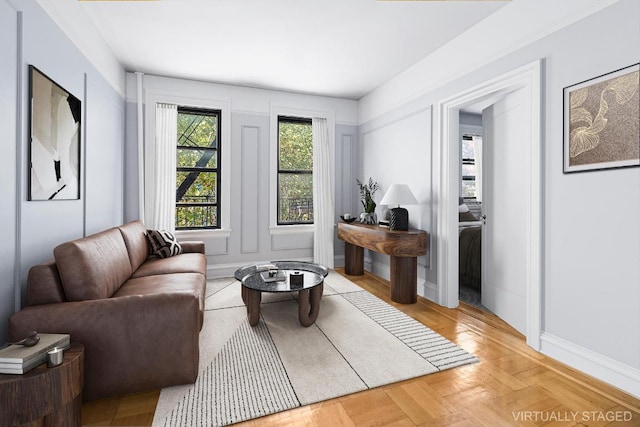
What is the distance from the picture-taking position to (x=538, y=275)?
2.26 meters

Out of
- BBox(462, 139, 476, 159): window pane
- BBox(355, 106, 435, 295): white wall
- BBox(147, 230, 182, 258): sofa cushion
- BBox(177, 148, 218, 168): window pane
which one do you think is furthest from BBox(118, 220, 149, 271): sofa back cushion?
BBox(462, 139, 476, 159): window pane

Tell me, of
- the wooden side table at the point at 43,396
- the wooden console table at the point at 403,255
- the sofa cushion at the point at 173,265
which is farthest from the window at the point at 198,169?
the wooden side table at the point at 43,396

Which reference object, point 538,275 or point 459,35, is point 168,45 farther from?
point 538,275

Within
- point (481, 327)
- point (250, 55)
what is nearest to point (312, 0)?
point (250, 55)

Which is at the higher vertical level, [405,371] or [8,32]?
[8,32]

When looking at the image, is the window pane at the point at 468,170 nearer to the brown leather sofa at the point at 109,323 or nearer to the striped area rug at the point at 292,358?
the striped area rug at the point at 292,358

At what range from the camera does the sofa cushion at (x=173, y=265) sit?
108 inches

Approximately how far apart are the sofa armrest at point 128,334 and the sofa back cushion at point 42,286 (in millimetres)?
73

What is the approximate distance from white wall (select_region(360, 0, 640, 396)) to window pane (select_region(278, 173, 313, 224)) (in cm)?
310

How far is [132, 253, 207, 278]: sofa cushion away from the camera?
275 cm

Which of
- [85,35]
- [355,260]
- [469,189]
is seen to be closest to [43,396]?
[85,35]

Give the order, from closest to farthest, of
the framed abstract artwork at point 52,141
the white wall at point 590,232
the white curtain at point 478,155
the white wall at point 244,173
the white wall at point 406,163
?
the white wall at point 590,232, the framed abstract artwork at point 52,141, the white wall at point 406,163, the white wall at point 244,173, the white curtain at point 478,155

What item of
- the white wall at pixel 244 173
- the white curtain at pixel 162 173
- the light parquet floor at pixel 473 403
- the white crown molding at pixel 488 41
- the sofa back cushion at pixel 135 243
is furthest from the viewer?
the white wall at pixel 244 173

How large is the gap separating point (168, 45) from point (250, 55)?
818 mm
